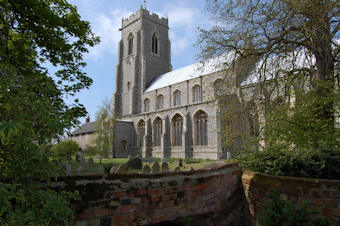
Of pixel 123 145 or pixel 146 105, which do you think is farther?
pixel 146 105

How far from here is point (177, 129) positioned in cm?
2850

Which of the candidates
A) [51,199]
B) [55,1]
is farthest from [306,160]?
[55,1]

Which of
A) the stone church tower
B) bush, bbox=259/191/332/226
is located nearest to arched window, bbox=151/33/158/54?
the stone church tower

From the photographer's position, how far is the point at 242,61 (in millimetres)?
7539

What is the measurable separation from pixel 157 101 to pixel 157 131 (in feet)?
16.5

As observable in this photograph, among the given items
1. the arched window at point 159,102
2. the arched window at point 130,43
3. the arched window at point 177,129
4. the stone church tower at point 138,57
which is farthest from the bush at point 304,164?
the arched window at point 130,43

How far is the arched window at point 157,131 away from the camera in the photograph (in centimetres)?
3071

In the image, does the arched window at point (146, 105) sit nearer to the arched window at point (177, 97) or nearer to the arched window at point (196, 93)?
the arched window at point (177, 97)

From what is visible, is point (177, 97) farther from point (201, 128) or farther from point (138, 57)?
point (138, 57)

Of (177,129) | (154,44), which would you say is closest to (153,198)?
(177,129)

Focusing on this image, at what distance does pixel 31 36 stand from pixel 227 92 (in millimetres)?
6519

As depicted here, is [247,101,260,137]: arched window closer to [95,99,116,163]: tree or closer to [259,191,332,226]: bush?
[259,191,332,226]: bush

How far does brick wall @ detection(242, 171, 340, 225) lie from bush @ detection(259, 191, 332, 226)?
168 mm

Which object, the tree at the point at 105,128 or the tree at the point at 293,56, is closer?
the tree at the point at 293,56
